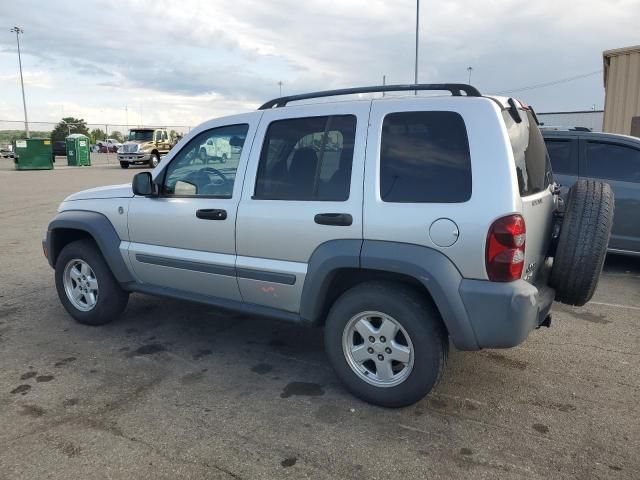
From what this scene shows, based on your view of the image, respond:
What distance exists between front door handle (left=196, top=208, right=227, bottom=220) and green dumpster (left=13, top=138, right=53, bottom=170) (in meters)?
26.1

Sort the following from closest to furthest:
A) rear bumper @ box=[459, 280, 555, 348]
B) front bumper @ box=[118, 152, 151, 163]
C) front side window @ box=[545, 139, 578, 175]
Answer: rear bumper @ box=[459, 280, 555, 348]
front side window @ box=[545, 139, 578, 175]
front bumper @ box=[118, 152, 151, 163]

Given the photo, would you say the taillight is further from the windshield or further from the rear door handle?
the windshield

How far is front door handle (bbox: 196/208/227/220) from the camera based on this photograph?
3.72 m

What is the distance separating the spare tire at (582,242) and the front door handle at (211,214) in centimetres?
222

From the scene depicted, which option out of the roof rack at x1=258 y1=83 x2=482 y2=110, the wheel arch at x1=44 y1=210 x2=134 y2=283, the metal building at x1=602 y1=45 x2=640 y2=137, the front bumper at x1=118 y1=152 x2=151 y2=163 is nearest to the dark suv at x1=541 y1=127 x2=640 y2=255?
the roof rack at x1=258 y1=83 x2=482 y2=110

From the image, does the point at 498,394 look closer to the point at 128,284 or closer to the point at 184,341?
the point at 184,341

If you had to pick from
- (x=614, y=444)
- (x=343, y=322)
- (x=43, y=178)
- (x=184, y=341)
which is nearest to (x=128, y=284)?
(x=184, y=341)

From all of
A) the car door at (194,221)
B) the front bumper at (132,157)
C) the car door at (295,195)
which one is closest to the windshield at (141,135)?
the front bumper at (132,157)

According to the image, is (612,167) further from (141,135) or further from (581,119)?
(581,119)

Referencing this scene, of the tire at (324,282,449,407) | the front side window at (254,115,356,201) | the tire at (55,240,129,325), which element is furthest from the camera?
the tire at (55,240,129,325)

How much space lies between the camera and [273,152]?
363cm

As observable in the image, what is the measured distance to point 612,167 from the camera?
6.30m

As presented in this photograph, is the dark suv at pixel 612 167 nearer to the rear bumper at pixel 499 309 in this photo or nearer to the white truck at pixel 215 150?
the rear bumper at pixel 499 309

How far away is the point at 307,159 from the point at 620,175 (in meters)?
4.62
